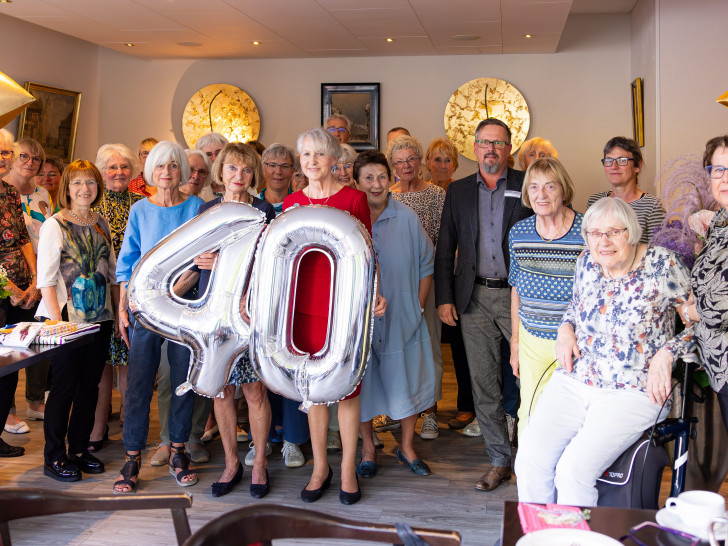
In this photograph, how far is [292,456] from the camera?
3.54 m

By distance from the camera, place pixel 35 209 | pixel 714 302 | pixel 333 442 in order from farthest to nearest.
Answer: pixel 35 209 < pixel 333 442 < pixel 714 302

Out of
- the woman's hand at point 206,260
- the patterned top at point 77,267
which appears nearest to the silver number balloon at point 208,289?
the woman's hand at point 206,260

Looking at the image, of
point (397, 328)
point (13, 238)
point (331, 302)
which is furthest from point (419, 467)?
point (13, 238)

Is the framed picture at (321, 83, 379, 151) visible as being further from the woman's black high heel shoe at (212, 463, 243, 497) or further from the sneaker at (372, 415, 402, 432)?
the woman's black high heel shoe at (212, 463, 243, 497)

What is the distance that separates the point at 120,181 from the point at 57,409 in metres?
1.23

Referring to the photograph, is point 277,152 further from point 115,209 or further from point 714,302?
point 714,302

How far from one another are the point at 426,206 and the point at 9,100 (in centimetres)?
273

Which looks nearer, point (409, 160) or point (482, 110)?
point (409, 160)

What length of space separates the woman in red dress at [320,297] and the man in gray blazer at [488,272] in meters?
0.59

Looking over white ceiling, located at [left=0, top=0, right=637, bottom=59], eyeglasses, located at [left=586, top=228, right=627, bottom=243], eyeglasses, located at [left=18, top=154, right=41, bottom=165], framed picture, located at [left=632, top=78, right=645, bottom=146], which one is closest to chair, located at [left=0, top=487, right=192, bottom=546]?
eyeglasses, located at [left=586, top=228, right=627, bottom=243]

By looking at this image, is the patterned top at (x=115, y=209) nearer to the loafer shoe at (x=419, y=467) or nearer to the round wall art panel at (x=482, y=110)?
the loafer shoe at (x=419, y=467)

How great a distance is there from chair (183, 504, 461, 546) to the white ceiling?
4819mm

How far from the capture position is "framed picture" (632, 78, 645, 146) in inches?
253

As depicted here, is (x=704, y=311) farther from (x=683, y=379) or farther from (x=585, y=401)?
(x=585, y=401)
